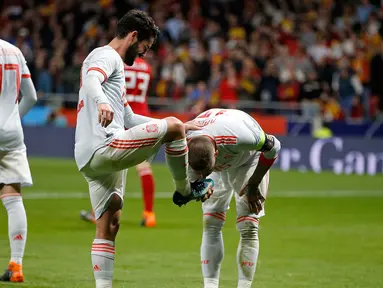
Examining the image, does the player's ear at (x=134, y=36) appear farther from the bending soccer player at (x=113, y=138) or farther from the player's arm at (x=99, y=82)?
the player's arm at (x=99, y=82)

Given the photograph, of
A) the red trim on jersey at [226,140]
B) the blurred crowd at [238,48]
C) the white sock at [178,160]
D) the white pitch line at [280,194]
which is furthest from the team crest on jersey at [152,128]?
the blurred crowd at [238,48]

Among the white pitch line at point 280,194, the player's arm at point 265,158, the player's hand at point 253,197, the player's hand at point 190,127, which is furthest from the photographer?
the white pitch line at point 280,194

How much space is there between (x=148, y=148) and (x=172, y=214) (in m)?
7.78

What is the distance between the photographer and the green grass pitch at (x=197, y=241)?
8.64 m

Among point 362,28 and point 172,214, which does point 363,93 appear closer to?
point 362,28

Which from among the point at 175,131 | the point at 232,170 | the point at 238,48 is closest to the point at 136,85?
the point at 232,170

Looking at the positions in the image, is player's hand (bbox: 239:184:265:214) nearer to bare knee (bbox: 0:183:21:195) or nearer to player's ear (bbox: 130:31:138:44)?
player's ear (bbox: 130:31:138:44)

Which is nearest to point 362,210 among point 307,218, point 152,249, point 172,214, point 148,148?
point 307,218

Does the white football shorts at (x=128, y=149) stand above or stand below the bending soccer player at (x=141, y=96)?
above

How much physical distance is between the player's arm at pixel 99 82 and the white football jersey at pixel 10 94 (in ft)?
5.89

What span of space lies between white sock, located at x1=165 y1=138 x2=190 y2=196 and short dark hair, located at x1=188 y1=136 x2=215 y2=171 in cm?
21

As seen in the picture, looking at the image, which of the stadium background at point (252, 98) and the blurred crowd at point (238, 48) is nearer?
the stadium background at point (252, 98)

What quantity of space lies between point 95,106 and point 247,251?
1.87 metres

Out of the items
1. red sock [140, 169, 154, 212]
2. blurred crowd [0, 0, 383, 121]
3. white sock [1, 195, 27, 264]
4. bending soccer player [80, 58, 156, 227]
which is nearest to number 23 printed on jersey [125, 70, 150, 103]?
bending soccer player [80, 58, 156, 227]
